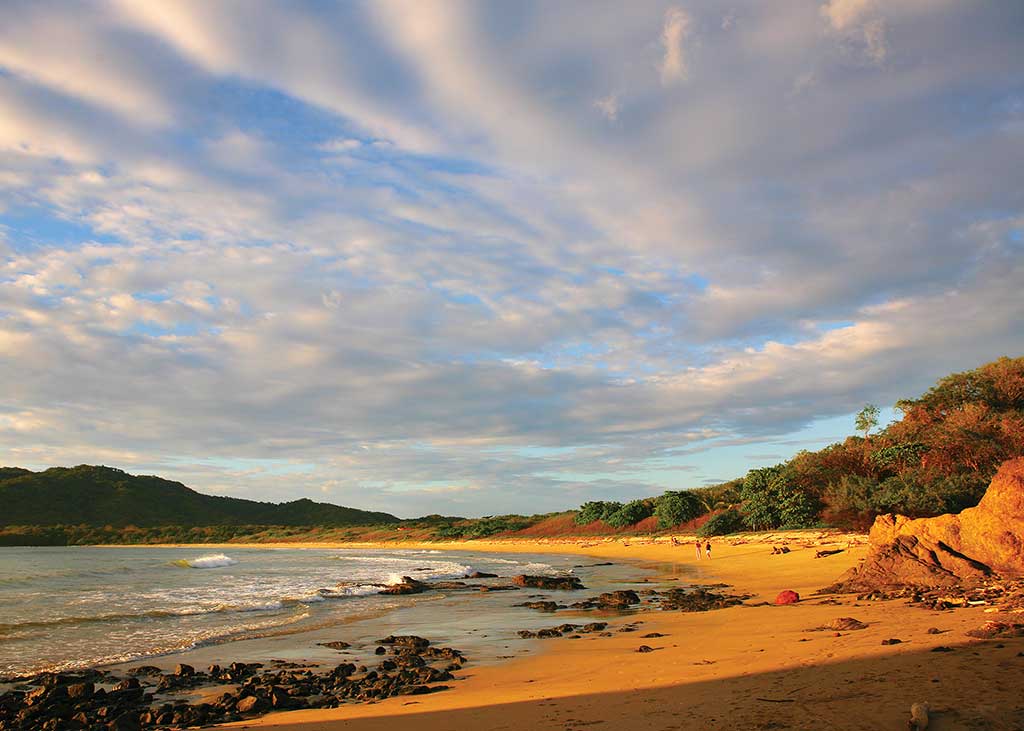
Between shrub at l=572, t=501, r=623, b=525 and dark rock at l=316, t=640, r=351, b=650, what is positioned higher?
shrub at l=572, t=501, r=623, b=525

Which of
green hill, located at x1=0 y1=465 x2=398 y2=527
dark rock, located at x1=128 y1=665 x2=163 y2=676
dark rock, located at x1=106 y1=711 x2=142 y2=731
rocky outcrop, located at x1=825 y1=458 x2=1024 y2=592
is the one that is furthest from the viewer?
green hill, located at x1=0 y1=465 x2=398 y2=527

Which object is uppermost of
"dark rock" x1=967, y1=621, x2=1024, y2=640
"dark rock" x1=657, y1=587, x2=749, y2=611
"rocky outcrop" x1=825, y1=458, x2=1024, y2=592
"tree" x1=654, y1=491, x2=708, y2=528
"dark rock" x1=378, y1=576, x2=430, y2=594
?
"tree" x1=654, y1=491, x2=708, y2=528

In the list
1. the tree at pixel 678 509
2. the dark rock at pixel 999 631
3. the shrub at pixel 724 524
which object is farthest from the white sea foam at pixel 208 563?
the dark rock at pixel 999 631

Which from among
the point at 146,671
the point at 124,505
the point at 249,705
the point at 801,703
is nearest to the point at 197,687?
the point at 146,671

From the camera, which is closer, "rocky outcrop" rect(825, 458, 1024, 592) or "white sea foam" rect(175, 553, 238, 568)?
"rocky outcrop" rect(825, 458, 1024, 592)

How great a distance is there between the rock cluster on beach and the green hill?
134 m

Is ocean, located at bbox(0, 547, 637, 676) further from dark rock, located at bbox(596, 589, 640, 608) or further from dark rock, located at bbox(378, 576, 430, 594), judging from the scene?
dark rock, located at bbox(596, 589, 640, 608)

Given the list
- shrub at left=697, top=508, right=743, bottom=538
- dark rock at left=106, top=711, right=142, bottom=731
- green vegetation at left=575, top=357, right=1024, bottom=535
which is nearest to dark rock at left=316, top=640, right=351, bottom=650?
dark rock at left=106, top=711, right=142, bottom=731

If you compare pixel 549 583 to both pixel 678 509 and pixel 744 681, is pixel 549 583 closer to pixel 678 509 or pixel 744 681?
pixel 744 681

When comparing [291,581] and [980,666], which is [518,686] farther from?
[291,581]

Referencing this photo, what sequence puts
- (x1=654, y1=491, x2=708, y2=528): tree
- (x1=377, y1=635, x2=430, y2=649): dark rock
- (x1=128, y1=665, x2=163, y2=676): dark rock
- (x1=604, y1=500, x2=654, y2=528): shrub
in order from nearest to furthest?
(x1=128, y1=665, x2=163, y2=676): dark rock, (x1=377, y1=635, x2=430, y2=649): dark rock, (x1=654, y1=491, x2=708, y2=528): tree, (x1=604, y1=500, x2=654, y2=528): shrub

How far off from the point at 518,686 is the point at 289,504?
188264 mm

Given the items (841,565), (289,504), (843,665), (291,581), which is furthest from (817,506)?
(289,504)

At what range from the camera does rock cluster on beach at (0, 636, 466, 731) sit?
30.1ft
